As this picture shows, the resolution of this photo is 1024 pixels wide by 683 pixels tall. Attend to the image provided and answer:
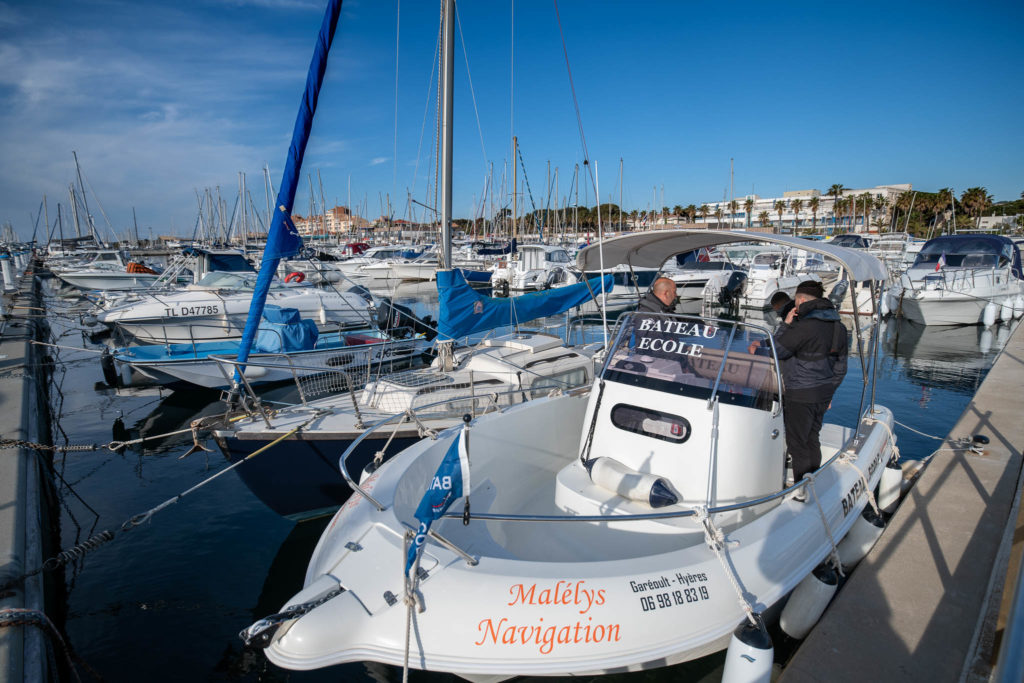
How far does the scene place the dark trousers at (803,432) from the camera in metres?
4.16

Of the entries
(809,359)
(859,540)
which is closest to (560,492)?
(809,359)

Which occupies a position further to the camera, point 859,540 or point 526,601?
point 859,540

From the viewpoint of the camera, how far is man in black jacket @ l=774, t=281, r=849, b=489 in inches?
160

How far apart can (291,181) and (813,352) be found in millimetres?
5502

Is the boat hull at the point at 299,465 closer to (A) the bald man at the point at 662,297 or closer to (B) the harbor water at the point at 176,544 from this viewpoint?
(B) the harbor water at the point at 176,544

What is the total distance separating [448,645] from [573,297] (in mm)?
6002

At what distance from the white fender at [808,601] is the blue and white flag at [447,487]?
7.95 ft

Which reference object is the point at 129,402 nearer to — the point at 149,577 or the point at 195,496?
the point at 195,496

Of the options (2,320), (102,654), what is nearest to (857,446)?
(102,654)

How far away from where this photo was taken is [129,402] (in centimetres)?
1159

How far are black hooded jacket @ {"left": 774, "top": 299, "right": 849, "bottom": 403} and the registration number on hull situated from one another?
43.9 ft

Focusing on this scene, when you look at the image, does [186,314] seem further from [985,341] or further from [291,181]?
[985,341]

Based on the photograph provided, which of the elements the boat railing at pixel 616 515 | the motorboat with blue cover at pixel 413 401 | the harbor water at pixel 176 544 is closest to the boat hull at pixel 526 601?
the boat railing at pixel 616 515

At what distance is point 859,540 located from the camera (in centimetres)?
425
